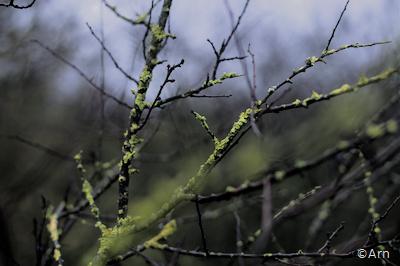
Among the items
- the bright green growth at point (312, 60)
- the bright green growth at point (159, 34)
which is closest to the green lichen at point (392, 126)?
the bright green growth at point (312, 60)

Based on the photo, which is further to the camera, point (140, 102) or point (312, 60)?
point (140, 102)

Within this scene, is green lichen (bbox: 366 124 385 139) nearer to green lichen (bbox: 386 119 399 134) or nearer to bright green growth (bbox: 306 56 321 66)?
green lichen (bbox: 386 119 399 134)

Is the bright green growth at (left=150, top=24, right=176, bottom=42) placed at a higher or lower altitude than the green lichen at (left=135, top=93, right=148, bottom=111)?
higher

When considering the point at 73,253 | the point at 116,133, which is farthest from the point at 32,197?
the point at 116,133

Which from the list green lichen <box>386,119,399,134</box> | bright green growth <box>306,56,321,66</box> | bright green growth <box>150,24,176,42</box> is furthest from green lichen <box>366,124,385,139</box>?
bright green growth <box>150,24,176,42</box>

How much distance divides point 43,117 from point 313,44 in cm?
564

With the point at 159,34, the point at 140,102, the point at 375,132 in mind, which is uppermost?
the point at 159,34

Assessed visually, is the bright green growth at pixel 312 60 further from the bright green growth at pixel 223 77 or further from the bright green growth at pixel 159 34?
the bright green growth at pixel 159 34

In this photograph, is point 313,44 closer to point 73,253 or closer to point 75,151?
point 75,151

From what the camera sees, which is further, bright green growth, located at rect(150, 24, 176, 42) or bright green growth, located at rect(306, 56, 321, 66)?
bright green growth, located at rect(150, 24, 176, 42)

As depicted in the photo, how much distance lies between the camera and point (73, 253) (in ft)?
20.4

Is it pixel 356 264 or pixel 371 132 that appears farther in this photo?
pixel 356 264

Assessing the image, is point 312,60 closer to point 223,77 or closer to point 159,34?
point 223,77

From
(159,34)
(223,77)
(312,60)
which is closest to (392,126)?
(312,60)
